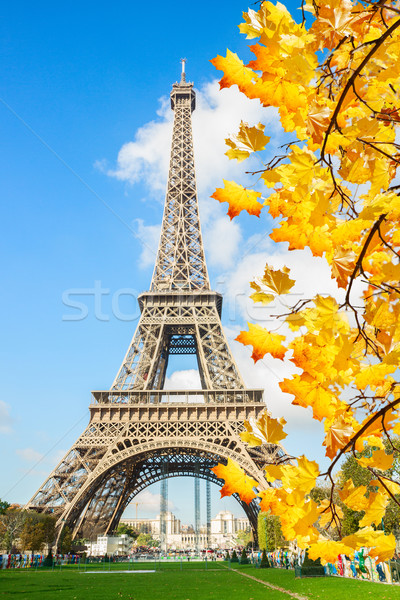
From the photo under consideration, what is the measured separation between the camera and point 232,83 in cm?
212

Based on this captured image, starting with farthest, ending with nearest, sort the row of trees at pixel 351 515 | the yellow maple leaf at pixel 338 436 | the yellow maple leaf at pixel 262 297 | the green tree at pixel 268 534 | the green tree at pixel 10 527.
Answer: the green tree at pixel 268 534
the green tree at pixel 10 527
the row of trees at pixel 351 515
the yellow maple leaf at pixel 262 297
the yellow maple leaf at pixel 338 436

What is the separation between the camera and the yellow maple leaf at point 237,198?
2.15 m

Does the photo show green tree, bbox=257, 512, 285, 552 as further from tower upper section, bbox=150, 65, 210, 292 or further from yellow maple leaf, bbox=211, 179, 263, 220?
yellow maple leaf, bbox=211, 179, 263, 220

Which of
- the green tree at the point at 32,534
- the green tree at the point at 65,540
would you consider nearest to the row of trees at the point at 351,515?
Answer: the green tree at the point at 65,540

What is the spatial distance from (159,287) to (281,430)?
4481 centimetres

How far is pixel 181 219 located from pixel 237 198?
49199 millimetres

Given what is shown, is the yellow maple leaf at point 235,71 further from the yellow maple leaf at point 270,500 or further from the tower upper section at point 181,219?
the tower upper section at point 181,219

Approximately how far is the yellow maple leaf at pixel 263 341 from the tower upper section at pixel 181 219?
43518 millimetres

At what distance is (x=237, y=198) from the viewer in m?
2.19

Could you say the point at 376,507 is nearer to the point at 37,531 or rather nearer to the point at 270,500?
the point at 270,500

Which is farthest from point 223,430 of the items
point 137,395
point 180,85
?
point 180,85

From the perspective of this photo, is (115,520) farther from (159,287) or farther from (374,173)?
(374,173)

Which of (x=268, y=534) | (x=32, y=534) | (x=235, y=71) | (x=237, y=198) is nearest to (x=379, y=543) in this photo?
(x=237, y=198)

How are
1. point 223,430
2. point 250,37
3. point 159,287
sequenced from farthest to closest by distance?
point 159,287 < point 223,430 < point 250,37
